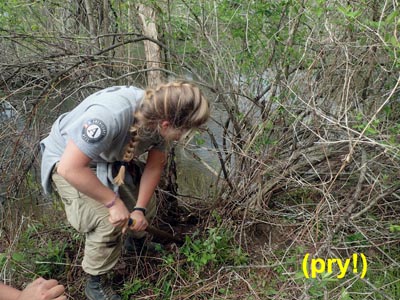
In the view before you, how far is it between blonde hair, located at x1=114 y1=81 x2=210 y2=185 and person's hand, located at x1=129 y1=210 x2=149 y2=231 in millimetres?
596

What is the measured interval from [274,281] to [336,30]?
1572mm

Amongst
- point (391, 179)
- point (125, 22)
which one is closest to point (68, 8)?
point (125, 22)

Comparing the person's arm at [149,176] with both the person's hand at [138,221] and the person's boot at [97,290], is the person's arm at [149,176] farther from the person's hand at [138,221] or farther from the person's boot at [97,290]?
the person's boot at [97,290]

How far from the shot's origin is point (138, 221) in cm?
256

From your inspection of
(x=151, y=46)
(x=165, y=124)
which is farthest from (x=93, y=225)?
(x=151, y=46)

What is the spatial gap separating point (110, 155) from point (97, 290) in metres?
0.92

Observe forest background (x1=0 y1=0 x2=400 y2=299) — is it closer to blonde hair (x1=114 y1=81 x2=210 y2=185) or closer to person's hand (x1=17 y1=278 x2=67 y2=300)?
blonde hair (x1=114 y1=81 x2=210 y2=185)

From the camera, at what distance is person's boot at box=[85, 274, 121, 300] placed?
2.72 metres

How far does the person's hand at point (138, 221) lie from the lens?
2545 mm

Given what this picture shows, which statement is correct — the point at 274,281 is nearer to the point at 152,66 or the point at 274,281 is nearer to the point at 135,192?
the point at 135,192

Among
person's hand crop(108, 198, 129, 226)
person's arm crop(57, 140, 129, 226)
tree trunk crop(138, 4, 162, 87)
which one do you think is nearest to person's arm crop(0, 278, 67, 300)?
person's arm crop(57, 140, 129, 226)

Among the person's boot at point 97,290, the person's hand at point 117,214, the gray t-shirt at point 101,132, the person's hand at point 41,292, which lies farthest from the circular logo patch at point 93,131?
the person's boot at point 97,290

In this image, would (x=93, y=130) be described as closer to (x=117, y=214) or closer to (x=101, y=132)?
(x=101, y=132)

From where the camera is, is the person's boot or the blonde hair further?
the person's boot
